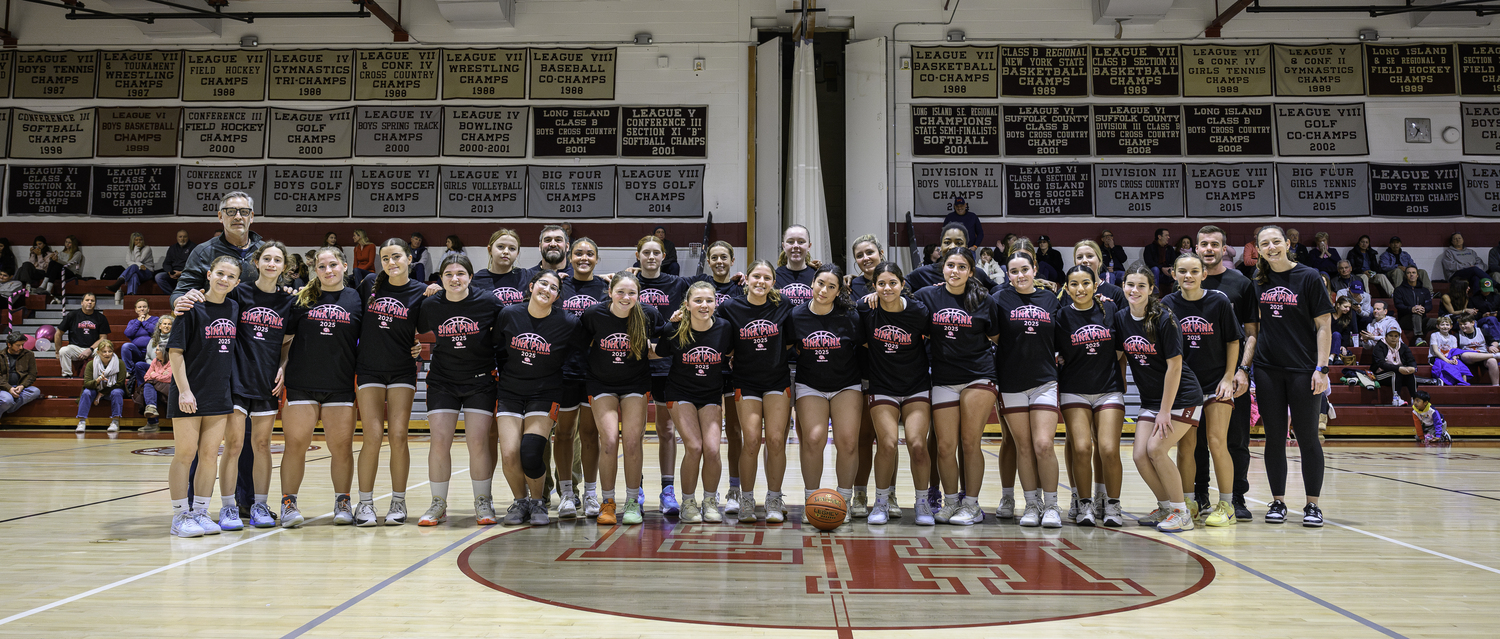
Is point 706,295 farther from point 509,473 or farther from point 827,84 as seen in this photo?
point 827,84

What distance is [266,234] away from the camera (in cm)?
1505

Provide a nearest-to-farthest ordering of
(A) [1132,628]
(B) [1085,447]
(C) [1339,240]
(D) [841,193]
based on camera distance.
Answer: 1. (A) [1132,628]
2. (B) [1085,447]
3. (C) [1339,240]
4. (D) [841,193]

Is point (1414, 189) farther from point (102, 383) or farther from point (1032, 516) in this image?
point (102, 383)

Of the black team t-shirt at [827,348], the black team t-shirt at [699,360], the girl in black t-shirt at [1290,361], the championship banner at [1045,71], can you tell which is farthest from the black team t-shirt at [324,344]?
the championship banner at [1045,71]

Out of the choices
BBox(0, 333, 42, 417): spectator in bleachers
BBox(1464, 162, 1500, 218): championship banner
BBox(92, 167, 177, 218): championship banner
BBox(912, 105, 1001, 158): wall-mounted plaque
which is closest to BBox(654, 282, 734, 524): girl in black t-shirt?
BBox(912, 105, 1001, 158): wall-mounted plaque

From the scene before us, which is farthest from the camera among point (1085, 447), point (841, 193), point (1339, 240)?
point (841, 193)

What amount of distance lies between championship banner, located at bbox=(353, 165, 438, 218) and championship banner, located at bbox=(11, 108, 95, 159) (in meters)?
4.89

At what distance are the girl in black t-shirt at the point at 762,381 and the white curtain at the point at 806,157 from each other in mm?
9243

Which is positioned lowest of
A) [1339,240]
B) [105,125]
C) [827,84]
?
[1339,240]

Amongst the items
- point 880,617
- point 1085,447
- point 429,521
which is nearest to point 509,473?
point 429,521

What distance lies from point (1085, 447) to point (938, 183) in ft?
34.6

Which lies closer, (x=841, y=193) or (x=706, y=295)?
(x=706, y=295)

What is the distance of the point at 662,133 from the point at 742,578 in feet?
40.0

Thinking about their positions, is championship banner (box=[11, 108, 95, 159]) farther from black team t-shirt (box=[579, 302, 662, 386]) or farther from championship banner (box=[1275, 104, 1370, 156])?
championship banner (box=[1275, 104, 1370, 156])
